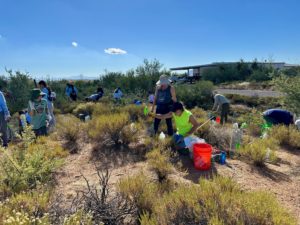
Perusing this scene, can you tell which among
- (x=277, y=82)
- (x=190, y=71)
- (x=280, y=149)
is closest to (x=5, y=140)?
(x=280, y=149)

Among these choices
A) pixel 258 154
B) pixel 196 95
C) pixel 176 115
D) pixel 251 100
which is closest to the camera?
pixel 258 154

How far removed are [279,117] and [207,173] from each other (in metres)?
3.77

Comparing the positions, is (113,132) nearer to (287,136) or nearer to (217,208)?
(217,208)

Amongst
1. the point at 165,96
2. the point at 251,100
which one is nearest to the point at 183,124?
the point at 165,96

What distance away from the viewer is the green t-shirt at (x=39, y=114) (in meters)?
5.63

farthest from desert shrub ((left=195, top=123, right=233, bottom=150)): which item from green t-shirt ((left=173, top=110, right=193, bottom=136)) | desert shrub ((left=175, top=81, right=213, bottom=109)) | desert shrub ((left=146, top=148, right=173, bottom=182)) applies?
desert shrub ((left=175, top=81, right=213, bottom=109))

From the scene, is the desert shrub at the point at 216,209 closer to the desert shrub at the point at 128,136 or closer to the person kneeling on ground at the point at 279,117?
the desert shrub at the point at 128,136

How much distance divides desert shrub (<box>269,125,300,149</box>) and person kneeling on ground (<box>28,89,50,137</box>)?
523 cm

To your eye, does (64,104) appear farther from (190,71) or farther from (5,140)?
(190,71)

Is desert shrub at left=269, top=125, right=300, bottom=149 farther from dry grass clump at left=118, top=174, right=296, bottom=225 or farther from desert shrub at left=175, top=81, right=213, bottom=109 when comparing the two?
desert shrub at left=175, top=81, right=213, bottom=109

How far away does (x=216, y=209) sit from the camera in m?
2.24

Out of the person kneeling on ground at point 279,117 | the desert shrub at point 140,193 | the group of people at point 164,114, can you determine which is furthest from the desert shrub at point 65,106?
the desert shrub at point 140,193

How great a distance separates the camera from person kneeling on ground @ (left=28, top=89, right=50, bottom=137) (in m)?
5.55

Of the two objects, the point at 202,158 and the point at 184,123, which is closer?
the point at 202,158
